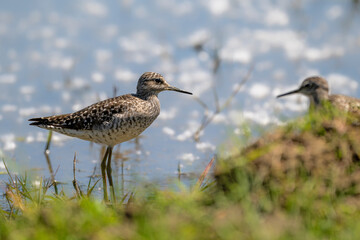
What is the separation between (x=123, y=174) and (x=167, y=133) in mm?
1747

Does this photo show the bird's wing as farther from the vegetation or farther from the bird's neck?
the vegetation

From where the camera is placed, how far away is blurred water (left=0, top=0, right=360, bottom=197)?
10336 mm

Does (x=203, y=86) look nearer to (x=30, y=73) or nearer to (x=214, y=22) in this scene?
(x=214, y=22)

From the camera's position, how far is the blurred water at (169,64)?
1034cm

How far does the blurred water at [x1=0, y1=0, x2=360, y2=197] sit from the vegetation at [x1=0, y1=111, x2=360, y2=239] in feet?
10.3

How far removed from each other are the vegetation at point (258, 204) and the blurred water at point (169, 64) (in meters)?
3.15

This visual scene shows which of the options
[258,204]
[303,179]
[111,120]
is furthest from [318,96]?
[258,204]

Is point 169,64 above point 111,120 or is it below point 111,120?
above

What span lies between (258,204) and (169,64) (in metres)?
7.63

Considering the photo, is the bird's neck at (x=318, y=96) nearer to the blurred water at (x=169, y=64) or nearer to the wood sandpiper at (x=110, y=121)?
the blurred water at (x=169, y=64)

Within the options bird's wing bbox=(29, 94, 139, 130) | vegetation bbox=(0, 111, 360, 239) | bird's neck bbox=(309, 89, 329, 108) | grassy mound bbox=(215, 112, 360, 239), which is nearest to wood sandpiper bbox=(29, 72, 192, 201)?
bird's wing bbox=(29, 94, 139, 130)

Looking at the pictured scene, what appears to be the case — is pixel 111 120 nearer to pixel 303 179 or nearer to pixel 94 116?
pixel 94 116

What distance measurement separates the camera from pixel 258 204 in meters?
5.13

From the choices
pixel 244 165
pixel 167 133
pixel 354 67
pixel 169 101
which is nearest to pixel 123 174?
pixel 167 133
